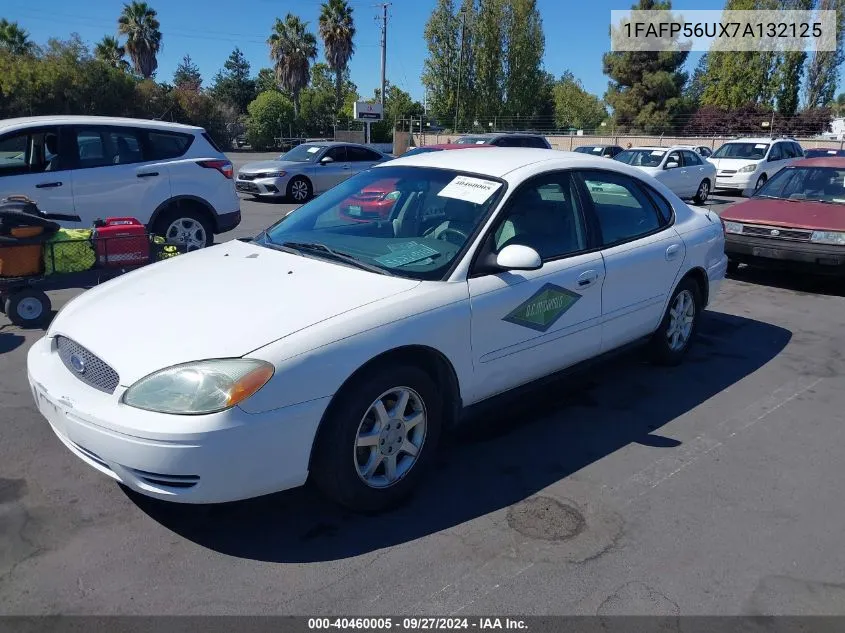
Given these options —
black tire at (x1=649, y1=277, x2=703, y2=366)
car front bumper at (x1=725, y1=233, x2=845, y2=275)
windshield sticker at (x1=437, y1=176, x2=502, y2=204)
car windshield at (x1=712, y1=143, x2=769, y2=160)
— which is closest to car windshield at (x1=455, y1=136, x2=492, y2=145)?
car windshield at (x1=712, y1=143, x2=769, y2=160)

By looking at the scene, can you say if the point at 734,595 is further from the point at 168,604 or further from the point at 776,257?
the point at 776,257

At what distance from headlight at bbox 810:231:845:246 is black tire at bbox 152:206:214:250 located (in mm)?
7237

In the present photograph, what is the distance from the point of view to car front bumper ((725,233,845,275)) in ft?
25.7

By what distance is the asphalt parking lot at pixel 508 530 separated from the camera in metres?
2.77

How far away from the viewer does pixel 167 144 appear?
27.5ft

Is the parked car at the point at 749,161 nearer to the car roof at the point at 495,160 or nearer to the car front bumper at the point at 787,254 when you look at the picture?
the car front bumper at the point at 787,254

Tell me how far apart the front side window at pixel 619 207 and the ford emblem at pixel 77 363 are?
3061mm

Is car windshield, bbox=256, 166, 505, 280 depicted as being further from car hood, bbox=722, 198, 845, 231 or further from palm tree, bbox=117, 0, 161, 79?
palm tree, bbox=117, 0, 161, 79

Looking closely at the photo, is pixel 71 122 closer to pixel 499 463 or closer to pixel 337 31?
pixel 499 463

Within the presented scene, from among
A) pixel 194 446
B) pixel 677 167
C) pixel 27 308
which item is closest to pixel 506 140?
pixel 677 167

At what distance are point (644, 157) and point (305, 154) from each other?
855 centimetres

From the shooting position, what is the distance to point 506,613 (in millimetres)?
2697

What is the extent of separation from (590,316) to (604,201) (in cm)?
88

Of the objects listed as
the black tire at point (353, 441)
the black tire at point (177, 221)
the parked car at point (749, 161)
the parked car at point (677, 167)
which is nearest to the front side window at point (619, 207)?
the black tire at point (353, 441)
